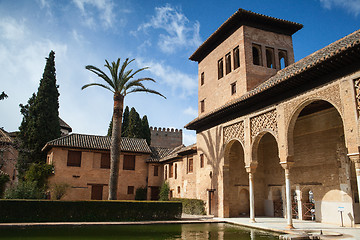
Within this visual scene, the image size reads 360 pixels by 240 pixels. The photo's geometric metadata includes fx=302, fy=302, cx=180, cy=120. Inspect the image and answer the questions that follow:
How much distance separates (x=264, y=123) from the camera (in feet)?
46.7

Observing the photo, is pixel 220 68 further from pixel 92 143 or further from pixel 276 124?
pixel 92 143

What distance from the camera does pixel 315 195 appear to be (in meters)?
15.0

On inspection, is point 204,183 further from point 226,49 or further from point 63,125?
point 63,125

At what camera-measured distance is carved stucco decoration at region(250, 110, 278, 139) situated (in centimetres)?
1356

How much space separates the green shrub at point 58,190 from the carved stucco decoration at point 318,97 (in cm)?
1849

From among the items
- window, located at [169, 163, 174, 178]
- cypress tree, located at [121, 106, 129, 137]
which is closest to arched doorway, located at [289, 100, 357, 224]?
window, located at [169, 163, 174, 178]

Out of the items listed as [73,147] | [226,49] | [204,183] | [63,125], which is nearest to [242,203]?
[204,183]

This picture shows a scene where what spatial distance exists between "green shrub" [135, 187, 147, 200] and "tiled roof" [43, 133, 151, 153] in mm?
3514

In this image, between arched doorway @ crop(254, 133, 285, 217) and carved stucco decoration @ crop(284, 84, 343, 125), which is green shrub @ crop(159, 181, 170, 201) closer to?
arched doorway @ crop(254, 133, 285, 217)

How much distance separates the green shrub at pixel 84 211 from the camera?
14633 millimetres

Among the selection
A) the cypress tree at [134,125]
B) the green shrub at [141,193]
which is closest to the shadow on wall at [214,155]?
the green shrub at [141,193]

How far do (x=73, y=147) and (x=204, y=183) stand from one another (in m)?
12.7

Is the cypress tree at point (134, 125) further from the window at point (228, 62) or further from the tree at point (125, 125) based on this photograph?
the window at point (228, 62)

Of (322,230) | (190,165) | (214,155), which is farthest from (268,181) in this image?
(322,230)
